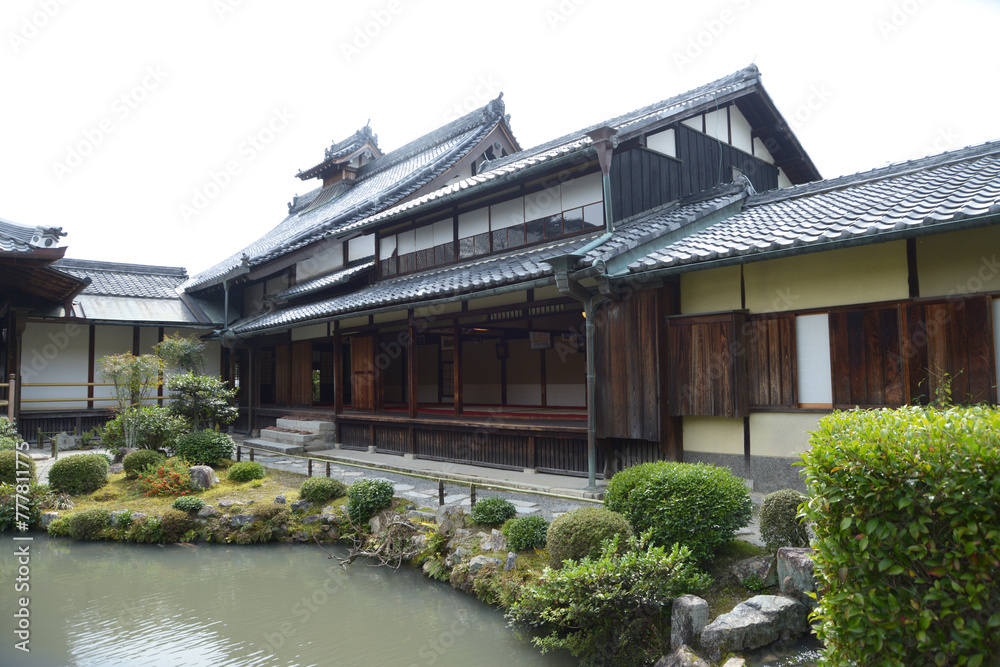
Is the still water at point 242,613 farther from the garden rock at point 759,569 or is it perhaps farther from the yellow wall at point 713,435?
the yellow wall at point 713,435

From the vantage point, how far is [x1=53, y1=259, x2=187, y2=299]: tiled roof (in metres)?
22.9

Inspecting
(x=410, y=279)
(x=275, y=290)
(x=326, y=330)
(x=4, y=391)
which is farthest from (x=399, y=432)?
(x=4, y=391)

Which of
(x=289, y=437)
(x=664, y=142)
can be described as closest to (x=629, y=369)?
(x=664, y=142)

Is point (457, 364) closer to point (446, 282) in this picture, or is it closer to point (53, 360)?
point (446, 282)

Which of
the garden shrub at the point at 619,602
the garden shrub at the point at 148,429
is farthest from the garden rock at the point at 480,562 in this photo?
the garden shrub at the point at 148,429

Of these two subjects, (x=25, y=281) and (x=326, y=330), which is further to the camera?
(x=326, y=330)

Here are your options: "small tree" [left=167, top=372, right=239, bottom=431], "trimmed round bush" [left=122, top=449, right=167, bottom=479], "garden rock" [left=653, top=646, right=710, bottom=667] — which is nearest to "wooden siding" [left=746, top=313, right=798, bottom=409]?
"garden rock" [left=653, top=646, right=710, bottom=667]

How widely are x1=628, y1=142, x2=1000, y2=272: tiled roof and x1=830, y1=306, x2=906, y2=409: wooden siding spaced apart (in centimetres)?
116

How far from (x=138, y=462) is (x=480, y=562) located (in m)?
8.50

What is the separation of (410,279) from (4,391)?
12.7m

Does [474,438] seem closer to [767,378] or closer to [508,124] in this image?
[767,378]

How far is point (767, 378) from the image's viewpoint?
28.3 feet

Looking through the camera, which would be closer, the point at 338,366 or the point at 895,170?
the point at 895,170

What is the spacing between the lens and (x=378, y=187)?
25016 mm
